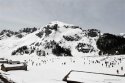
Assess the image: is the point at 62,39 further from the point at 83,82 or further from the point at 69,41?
the point at 83,82

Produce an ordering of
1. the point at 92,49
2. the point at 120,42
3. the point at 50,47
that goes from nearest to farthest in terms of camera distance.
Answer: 1. the point at 120,42
2. the point at 50,47
3. the point at 92,49

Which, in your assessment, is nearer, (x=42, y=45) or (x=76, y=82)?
(x=76, y=82)

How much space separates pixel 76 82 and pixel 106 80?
4778 mm

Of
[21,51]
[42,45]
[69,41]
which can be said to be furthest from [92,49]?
[21,51]

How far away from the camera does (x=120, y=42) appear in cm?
9756

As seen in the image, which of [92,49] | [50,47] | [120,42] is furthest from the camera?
[92,49]

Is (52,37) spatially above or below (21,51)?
above

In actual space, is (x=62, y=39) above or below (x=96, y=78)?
above

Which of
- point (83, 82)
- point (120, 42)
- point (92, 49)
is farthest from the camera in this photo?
point (92, 49)

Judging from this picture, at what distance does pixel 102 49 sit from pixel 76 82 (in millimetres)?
72423

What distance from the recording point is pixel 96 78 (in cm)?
2992

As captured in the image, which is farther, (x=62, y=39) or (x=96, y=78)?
(x=62, y=39)

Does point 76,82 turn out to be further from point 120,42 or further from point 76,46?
point 76,46

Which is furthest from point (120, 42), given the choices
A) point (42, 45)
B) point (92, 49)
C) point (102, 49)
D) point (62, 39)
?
point (62, 39)
